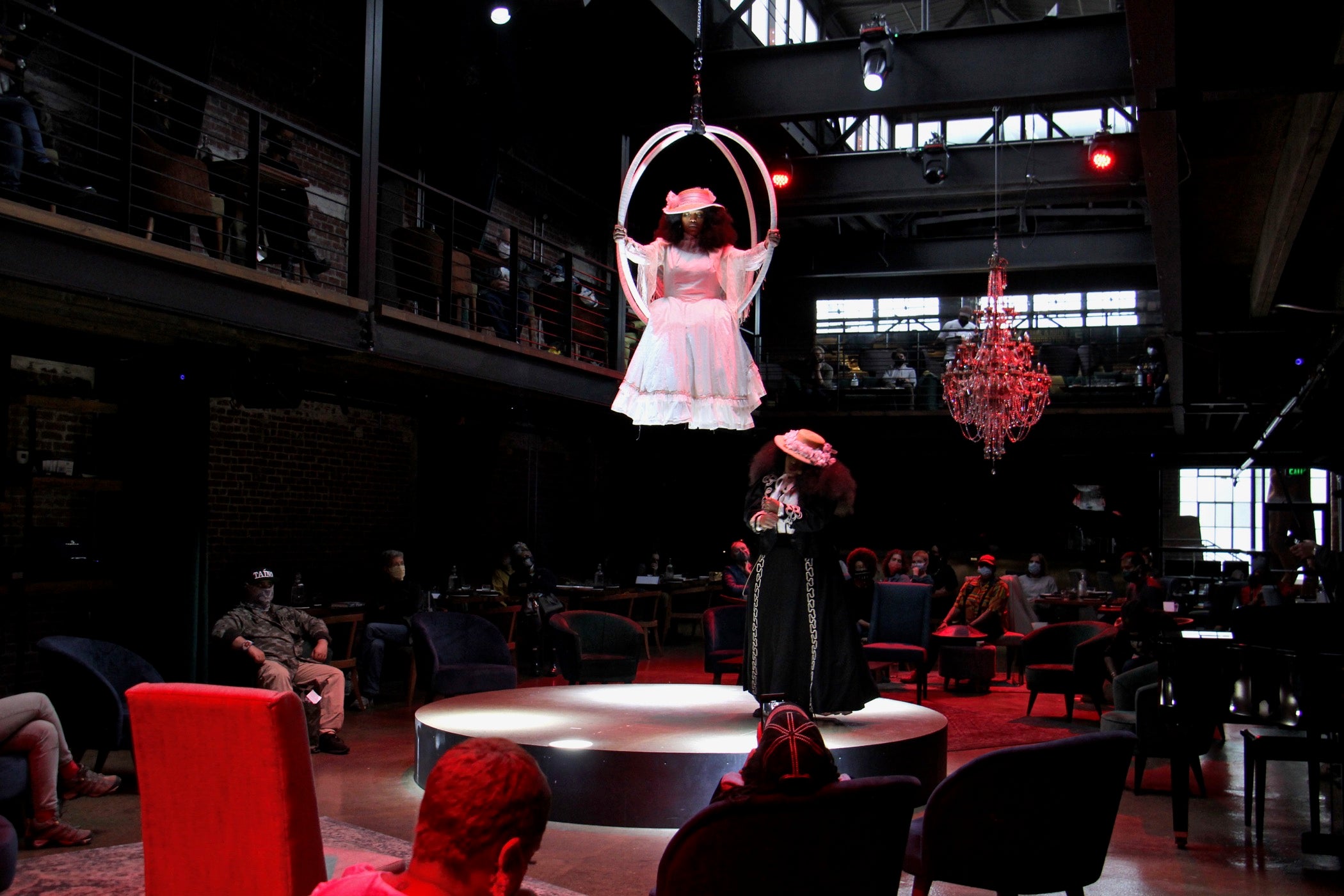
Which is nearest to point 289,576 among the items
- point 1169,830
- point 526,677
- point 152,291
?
point 526,677

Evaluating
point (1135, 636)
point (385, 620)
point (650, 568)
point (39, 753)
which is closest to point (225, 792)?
point (39, 753)

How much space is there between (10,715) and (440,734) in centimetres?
168

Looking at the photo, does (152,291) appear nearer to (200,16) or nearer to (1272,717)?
(200,16)

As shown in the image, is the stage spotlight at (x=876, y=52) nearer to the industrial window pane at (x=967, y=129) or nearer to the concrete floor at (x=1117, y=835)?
the concrete floor at (x=1117, y=835)

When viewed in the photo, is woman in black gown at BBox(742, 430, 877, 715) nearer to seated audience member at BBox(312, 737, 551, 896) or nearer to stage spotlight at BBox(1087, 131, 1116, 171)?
seated audience member at BBox(312, 737, 551, 896)

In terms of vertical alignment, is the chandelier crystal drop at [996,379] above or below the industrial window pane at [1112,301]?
below

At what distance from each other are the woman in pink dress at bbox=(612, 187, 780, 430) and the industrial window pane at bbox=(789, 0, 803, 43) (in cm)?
912

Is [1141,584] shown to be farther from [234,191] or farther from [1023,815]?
[234,191]

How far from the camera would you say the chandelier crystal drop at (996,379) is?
10.9 metres

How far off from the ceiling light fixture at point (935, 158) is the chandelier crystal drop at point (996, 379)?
3.11ft

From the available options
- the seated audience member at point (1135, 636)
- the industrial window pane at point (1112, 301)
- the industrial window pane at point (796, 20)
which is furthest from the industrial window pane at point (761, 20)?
the industrial window pane at point (1112, 301)

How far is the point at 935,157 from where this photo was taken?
10.9 metres

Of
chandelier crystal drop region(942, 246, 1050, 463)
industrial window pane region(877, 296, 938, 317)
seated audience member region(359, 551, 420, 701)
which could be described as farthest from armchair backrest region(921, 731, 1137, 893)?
industrial window pane region(877, 296, 938, 317)

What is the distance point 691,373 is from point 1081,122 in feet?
46.5
